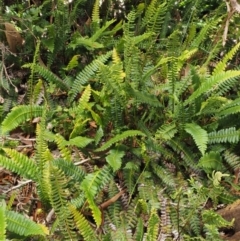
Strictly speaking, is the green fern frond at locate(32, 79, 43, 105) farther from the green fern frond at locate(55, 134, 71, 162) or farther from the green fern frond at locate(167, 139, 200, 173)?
the green fern frond at locate(167, 139, 200, 173)

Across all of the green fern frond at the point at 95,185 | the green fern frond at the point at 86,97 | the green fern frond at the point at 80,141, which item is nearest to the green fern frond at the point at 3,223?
the green fern frond at the point at 95,185

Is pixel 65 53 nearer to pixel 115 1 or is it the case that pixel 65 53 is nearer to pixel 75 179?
pixel 115 1

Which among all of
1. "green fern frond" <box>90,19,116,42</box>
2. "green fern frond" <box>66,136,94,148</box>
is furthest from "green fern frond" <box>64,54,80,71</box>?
"green fern frond" <box>66,136,94,148</box>

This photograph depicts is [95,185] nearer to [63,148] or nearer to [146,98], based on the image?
[63,148]

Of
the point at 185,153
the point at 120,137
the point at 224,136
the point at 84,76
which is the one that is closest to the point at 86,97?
the point at 84,76

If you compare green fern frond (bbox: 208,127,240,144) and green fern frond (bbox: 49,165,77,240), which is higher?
green fern frond (bbox: 208,127,240,144)
